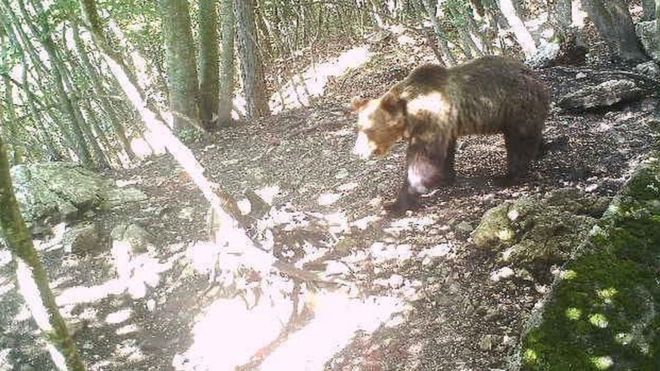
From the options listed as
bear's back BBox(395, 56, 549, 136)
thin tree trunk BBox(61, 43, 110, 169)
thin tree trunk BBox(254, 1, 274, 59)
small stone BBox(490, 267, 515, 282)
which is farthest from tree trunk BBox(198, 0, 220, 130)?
small stone BBox(490, 267, 515, 282)

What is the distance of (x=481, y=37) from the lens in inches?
416

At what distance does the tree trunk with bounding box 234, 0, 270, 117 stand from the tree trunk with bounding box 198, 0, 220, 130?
23.1 inches

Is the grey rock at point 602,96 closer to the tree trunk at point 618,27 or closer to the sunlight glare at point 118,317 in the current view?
the tree trunk at point 618,27

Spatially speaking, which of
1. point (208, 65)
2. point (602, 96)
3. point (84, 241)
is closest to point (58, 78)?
point (208, 65)

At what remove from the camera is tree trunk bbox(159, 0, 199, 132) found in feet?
31.7

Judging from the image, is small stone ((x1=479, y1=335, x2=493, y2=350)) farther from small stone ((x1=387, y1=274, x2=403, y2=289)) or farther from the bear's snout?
the bear's snout

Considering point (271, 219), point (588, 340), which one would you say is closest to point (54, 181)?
point (271, 219)

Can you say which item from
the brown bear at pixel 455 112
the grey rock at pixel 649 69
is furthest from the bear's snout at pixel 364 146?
the grey rock at pixel 649 69

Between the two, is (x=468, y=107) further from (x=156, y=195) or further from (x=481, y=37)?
(x=481, y=37)

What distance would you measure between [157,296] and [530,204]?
13.1 ft

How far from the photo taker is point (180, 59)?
991cm

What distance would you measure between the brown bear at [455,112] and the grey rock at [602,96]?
175cm

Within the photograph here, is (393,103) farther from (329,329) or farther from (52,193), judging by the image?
(52,193)

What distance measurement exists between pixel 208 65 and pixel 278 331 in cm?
647
